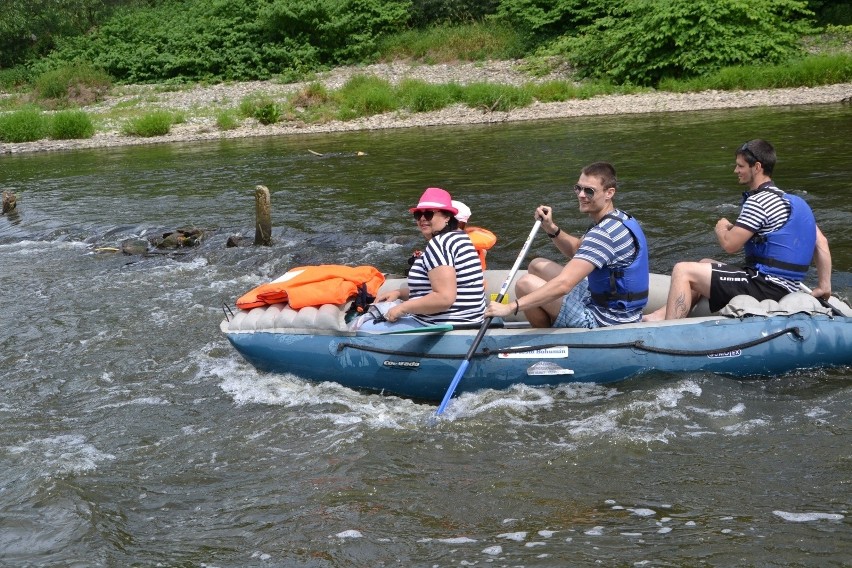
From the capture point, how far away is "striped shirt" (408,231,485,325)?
560 cm

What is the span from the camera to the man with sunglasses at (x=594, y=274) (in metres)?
5.46

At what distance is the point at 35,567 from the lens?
4.31 meters

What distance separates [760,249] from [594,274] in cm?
108

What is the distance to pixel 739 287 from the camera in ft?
19.3

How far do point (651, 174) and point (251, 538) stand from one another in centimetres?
1003

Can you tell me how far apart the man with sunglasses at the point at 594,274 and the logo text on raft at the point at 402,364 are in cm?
63

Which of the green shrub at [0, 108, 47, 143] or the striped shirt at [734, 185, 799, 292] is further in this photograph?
the green shrub at [0, 108, 47, 143]

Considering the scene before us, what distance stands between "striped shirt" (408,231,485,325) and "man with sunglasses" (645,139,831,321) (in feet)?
3.99

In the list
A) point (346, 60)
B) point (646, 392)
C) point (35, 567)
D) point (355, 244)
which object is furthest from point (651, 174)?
point (346, 60)

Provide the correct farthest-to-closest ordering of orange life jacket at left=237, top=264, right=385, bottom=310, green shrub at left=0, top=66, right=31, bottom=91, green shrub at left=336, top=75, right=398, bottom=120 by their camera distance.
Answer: green shrub at left=0, top=66, right=31, bottom=91
green shrub at left=336, top=75, right=398, bottom=120
orange life jacket at left=237, top=264, right=385, bottom=310

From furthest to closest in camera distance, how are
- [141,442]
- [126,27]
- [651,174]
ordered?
[126,27], [651,174], [141,442]

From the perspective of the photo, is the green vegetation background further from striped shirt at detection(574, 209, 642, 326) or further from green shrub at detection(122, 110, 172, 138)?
striped shirt at detection(574, 209, 642, 326)

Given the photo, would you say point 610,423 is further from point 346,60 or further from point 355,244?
point 346,60

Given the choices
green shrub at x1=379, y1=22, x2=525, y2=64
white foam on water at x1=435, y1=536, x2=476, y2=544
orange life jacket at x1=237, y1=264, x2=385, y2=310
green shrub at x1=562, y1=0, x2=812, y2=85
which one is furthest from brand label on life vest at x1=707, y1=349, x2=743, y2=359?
green shrub at x1=379, y1=22, x2=525, y2=64
